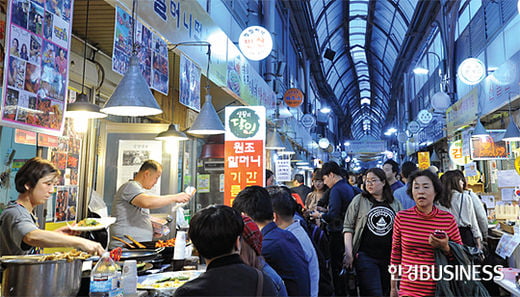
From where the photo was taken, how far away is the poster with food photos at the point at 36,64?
2205mm

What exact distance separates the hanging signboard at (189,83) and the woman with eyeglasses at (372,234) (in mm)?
2212

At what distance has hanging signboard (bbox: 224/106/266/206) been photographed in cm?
482

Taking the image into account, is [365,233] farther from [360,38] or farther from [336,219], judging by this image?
[360,38]

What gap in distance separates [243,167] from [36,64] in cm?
283

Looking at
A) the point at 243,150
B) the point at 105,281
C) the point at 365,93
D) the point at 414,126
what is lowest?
the point at 105,281

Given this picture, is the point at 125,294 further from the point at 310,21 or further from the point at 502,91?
the point at 310,21

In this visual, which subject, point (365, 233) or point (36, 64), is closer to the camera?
point (36, 64)

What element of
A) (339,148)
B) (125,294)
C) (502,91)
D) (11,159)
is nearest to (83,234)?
(11,159)

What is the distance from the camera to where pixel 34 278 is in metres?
1.76

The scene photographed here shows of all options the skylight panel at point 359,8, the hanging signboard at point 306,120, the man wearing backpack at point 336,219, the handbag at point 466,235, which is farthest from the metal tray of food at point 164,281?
the skylight panel at point 359,8

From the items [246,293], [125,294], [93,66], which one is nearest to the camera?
[246,293]

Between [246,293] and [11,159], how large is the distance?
319 cm

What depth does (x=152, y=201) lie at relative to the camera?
372cm

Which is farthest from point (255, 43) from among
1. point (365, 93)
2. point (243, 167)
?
point (365, 93)
